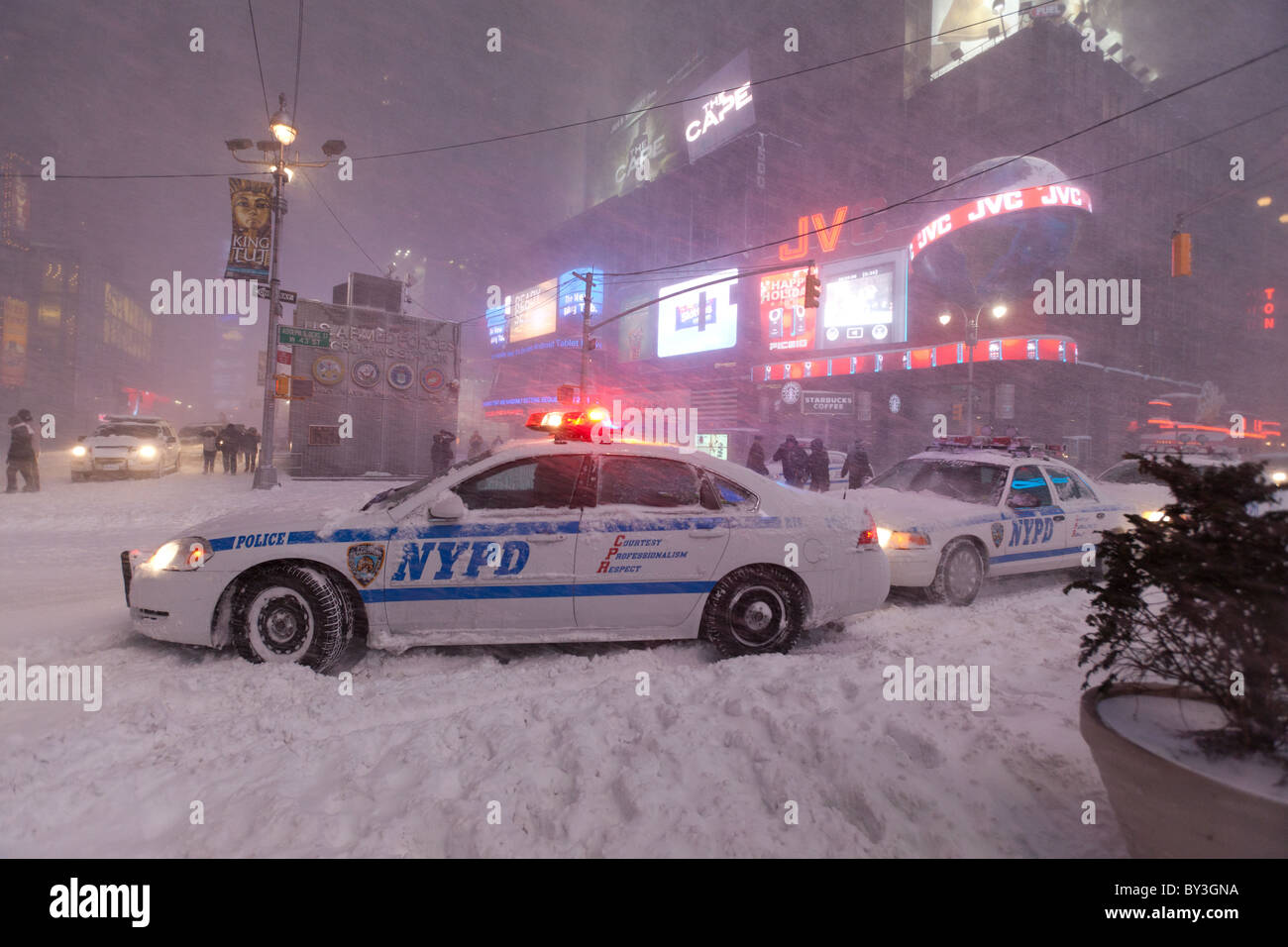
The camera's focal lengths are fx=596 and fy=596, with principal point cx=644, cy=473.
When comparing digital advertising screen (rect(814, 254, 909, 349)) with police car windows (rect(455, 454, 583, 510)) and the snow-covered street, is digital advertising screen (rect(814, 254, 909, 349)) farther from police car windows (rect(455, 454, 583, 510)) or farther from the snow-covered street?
police car windows (rect(455, 454, 583, 510))

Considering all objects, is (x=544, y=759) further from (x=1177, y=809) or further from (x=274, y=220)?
(x=274, y=220)

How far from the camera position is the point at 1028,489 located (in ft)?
21.3

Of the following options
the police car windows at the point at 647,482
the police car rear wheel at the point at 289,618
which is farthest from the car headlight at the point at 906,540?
the police car rear wheel at the point at 289,618

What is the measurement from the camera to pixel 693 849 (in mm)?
2129

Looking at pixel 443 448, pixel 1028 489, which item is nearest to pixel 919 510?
pixel 1028 489

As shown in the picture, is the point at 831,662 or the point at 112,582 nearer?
the point at 831,662

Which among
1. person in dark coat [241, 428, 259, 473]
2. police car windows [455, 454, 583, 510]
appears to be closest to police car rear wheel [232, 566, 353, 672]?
police car windows [455, 454, 583, 510]

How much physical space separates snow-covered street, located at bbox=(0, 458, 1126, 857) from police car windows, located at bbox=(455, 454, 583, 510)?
1.09 meters

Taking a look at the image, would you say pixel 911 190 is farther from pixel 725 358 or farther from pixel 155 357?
pixel 155 357

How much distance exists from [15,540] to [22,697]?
7201 mm

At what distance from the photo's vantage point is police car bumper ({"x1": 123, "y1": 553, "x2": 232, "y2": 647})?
12.3 feet

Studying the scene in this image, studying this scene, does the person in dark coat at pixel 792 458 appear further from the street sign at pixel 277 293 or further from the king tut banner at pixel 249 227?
the king tut banner at pixel 249 227

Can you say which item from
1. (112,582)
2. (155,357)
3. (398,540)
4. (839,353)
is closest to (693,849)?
(398,540)
